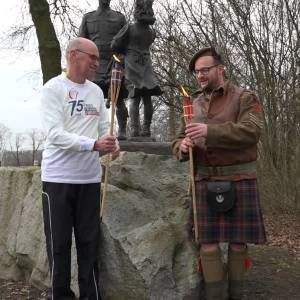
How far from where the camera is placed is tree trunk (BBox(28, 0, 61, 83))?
35.3ft

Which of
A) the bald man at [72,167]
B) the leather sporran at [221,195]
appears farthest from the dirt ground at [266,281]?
the leather sporran at [221,195]

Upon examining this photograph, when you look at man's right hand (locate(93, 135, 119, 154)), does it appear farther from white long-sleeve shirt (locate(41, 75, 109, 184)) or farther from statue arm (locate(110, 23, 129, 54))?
statue arm (locate(110, 23, 129, 54))

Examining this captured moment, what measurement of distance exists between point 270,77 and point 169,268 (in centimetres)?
726

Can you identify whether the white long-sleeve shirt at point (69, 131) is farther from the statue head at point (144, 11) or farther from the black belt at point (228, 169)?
the statue head at point (144, 11)

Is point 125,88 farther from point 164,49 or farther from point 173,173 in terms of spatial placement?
point 164,49

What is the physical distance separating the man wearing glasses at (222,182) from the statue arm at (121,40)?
1.81m

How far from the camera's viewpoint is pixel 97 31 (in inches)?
218

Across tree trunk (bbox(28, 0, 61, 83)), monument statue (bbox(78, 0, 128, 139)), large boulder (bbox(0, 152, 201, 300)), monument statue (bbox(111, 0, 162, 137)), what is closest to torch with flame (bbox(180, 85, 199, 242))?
large boulder (bbox(0, 152, 201, 300))

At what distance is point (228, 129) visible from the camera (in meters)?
3.27

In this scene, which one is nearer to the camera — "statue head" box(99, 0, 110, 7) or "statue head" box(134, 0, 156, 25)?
"statue head" box(134, 0, 156, 25)

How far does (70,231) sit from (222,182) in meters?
1.07

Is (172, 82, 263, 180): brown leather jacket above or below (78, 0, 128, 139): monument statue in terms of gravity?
below

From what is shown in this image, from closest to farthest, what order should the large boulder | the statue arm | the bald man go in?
the bald man < the large boulder < the statue arm

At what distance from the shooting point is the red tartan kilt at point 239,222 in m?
3.44
